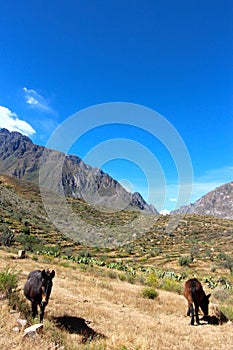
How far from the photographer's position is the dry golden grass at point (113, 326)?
18.7 feet

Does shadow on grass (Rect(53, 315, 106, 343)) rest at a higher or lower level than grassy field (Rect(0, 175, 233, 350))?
lower

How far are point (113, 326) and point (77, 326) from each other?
1044mm

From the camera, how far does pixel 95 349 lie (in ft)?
16.4

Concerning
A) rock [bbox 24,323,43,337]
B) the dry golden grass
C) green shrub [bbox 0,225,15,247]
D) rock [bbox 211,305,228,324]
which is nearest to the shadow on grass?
the dry golden grass

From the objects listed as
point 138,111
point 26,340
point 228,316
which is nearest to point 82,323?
point 26,340

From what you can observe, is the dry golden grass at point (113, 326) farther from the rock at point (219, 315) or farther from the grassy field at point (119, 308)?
the rock at point (219, 315)

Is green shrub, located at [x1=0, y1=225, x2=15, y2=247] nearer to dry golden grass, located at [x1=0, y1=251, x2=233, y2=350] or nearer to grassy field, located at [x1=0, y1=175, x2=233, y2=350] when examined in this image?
grassy field, located at [x1=0, y1=175, x2=233, y2=350]

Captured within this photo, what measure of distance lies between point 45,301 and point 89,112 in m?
34.9

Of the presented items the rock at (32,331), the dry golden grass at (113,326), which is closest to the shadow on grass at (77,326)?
the dry golden grass at (113,326)

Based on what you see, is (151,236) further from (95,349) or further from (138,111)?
(95,349)

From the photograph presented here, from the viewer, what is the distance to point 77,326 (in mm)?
7344

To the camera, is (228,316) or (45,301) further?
(228,316)

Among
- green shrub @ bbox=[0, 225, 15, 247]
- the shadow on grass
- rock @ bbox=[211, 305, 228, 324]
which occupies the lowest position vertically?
the shadow on grass

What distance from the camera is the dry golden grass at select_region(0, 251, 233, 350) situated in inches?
225
